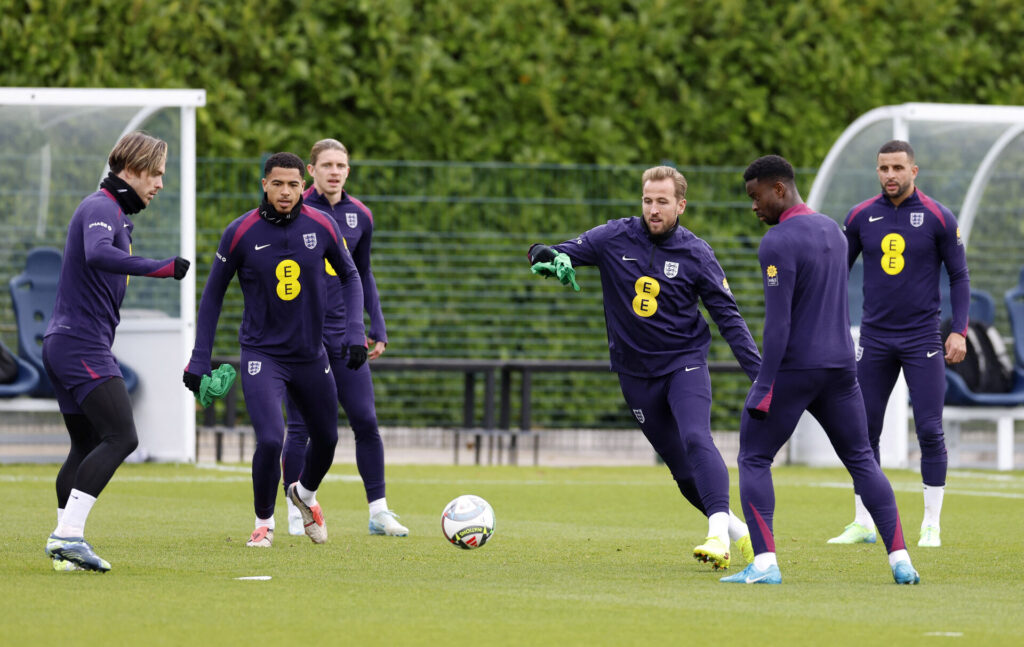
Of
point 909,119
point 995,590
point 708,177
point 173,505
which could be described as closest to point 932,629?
point 995,590

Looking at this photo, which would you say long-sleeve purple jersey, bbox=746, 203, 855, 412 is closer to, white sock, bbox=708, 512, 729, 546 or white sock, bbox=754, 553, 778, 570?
white sock, bbox=754, 553, 778, 570

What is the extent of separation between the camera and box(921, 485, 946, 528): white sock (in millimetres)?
9750

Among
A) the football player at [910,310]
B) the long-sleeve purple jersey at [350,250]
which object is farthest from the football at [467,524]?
the football player at [910,310]

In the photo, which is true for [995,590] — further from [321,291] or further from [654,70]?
[654,70]

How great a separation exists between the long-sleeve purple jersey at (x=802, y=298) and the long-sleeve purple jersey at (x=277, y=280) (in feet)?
8.90

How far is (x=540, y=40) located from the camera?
1781 cm

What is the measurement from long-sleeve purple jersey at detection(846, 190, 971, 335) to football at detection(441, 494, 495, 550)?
2739 mm

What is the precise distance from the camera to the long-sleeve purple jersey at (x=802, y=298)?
24.3ft

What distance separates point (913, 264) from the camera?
32.7ft

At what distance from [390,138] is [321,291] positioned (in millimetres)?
8624

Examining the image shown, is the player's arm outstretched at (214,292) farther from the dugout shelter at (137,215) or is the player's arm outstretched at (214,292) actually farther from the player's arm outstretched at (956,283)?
the dugout shelter at (137,215)

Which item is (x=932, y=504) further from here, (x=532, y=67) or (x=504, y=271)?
(x=532, y=67)

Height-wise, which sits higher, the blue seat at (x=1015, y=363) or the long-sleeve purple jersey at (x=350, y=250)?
the long-sleeve purple jersey at (x=350, y=250)

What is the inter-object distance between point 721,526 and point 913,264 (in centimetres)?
250
